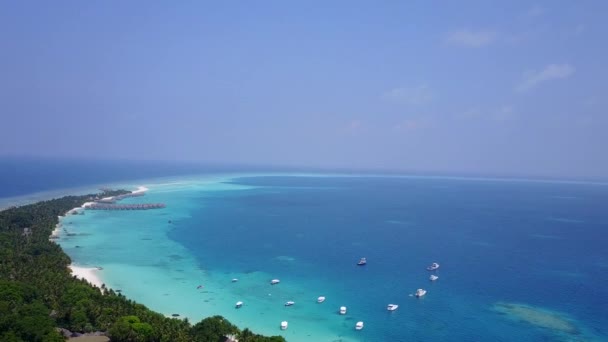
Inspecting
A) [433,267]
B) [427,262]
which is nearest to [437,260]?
[427,262]


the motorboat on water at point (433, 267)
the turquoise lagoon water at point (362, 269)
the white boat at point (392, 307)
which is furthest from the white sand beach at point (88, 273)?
the motorboat on water at point (433, 267)

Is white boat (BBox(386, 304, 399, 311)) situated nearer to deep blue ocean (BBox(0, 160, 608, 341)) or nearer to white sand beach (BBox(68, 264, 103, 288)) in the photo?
deep blue ocean (BBox(0, 160, 608, 341))

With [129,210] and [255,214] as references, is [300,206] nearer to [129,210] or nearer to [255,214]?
[255,214]

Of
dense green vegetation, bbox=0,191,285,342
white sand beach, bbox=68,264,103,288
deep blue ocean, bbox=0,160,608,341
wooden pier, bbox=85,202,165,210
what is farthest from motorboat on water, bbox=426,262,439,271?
wooden pier, bbox=85,202,165,210

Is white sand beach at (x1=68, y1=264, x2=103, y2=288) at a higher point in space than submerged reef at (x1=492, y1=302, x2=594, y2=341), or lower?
higher

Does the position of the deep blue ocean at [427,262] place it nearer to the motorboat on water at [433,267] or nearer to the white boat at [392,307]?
the white boat at [392,307]

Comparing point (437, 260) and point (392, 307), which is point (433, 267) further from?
point (392, 307)
